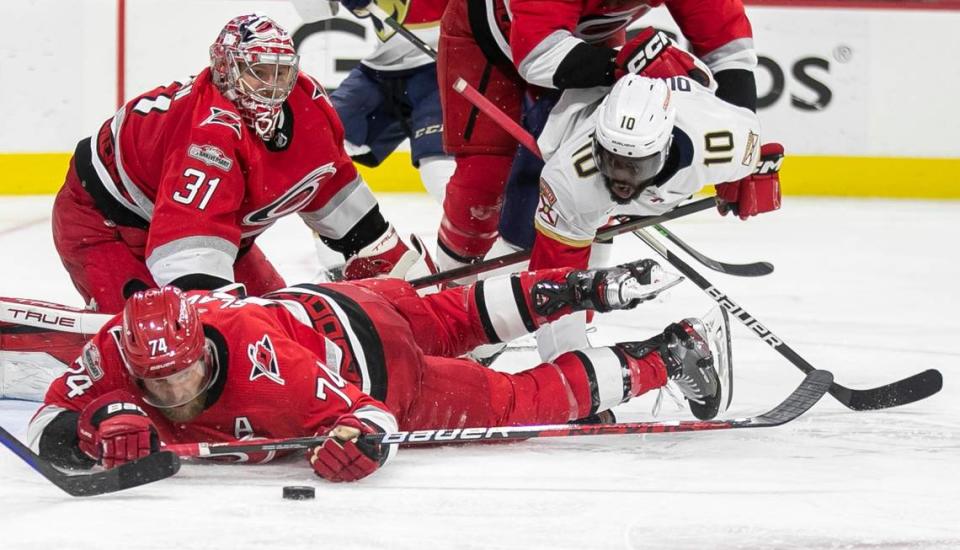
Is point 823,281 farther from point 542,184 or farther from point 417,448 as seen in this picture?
point 417,448

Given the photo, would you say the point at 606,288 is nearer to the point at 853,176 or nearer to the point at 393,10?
the point at 393,10

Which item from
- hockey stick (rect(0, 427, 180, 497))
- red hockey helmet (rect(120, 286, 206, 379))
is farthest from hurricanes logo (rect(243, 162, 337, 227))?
hockey stick (rect(0, 427, 180, 497))

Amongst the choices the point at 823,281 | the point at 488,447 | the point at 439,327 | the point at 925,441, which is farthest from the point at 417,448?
the point at 823,281

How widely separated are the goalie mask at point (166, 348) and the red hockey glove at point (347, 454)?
226mm

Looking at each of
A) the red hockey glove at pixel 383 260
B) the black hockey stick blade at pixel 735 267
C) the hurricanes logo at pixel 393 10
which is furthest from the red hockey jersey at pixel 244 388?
the hurricanes logo at pixel 393 10

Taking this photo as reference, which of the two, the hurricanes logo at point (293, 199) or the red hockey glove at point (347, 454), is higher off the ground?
the hurricanes logo at point (293, 199)

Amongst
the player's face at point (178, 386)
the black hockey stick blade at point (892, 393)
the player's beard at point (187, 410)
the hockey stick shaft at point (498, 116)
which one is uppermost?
the hockey stick shaft at point (498, 116)

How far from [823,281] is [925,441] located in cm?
204

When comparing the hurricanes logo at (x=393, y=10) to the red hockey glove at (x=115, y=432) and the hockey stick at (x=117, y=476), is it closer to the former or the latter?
the red hockey glove at (x=115, y=432)

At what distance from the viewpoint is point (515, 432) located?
2723 mm

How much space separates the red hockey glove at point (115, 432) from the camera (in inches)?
97.3

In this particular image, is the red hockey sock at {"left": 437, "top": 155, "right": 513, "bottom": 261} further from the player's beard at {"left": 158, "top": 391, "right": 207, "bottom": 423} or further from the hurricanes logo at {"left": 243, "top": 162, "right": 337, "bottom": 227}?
the player's beard at {"left": 158, "top": 391, "right": 207, "bottom": 423}

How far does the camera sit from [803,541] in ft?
7.56

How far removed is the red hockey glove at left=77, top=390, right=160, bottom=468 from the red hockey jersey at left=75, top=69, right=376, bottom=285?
524mm
